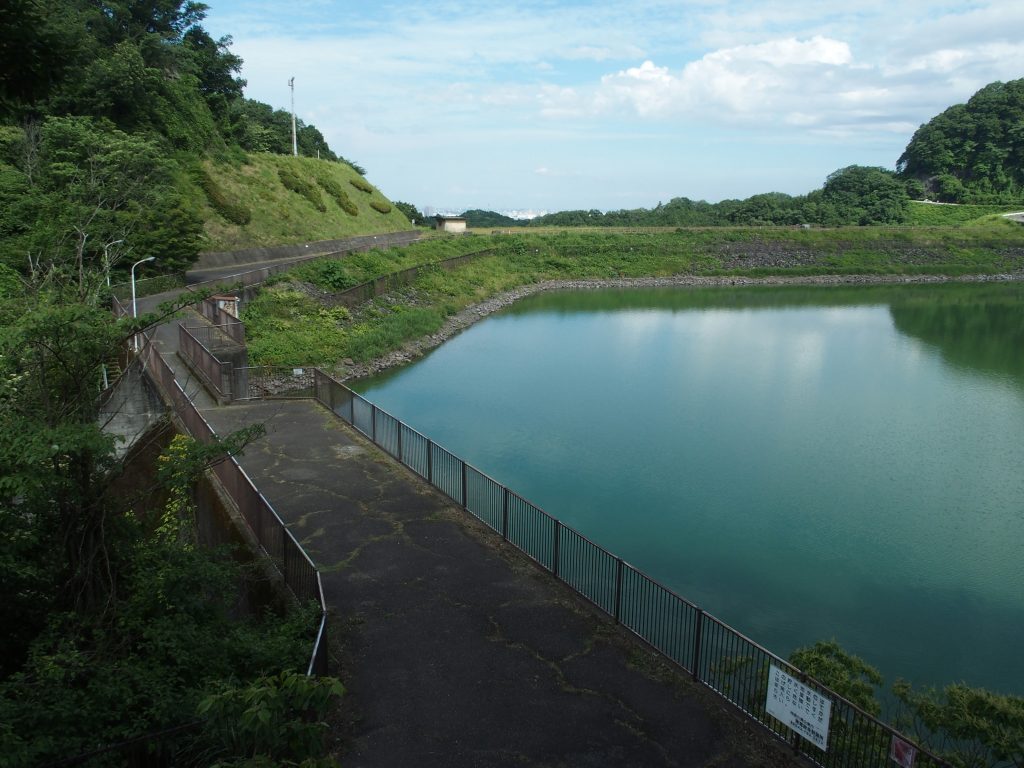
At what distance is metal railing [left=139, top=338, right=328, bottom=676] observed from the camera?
7797mm

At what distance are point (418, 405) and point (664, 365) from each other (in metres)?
12.1

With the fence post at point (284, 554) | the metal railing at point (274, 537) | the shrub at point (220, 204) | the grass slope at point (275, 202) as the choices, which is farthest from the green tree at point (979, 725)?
the shrub at point (220, 204)

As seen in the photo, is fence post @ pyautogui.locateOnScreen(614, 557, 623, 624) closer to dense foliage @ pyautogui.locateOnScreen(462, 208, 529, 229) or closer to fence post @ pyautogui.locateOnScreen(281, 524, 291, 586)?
fence post @ pyautogui.locateOnScreen(281, 524, 291, 586)

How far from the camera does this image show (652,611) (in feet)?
38.2

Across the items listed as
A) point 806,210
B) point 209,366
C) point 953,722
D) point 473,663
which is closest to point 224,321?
point 209,366

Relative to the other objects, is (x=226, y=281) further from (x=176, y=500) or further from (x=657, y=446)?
(x=176, y=500)

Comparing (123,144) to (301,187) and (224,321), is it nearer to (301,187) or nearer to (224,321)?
(224,321)

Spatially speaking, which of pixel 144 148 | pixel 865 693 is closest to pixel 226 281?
pixel 144 148

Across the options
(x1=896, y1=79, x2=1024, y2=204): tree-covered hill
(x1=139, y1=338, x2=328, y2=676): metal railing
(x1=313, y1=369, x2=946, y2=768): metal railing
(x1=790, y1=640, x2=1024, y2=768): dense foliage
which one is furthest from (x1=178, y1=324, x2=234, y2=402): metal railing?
(x1=896, y1=79, x2=1024, y2=204): tree-covered hill

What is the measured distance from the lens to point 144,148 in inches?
1220

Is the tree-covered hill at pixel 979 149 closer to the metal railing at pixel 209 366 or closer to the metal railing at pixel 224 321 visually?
the metal railing at pixel 224 321

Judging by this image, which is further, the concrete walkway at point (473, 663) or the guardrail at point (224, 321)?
the guardrail at point (224, 321)

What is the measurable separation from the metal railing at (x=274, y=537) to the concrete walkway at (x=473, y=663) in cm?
59

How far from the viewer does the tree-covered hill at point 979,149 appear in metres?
92.6
